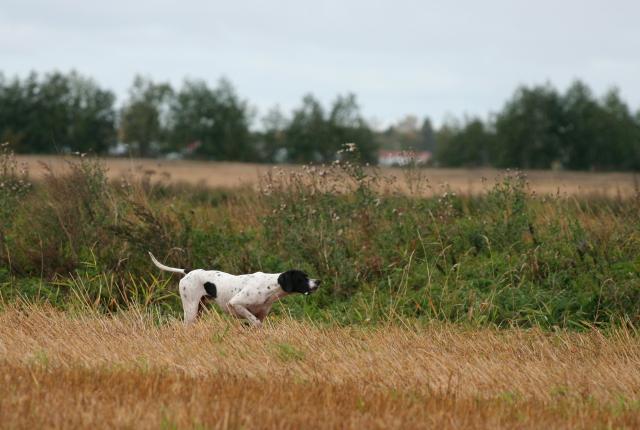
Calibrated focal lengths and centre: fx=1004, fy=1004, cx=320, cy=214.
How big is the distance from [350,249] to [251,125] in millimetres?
74521

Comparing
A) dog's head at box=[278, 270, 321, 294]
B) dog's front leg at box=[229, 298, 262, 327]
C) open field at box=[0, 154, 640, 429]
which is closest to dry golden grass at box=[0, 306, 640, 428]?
open field at box=[0, 154, 640, 429]

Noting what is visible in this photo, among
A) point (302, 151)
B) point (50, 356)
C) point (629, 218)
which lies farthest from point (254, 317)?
point (302, 151)

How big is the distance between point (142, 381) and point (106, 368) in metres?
0.62

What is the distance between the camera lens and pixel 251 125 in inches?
3410

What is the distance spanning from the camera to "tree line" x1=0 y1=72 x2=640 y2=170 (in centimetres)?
7644

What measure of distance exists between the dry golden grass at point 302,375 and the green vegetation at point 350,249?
1.01 meters

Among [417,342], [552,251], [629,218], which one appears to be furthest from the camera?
[629,218]

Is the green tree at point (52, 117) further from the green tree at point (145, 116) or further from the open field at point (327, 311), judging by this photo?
the open field at point (327, 311)

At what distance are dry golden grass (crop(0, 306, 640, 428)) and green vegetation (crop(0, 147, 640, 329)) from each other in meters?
1.01

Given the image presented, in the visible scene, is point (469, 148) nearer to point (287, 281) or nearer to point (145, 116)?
point (145, 116)

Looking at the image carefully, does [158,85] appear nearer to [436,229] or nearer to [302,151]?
[302,151]

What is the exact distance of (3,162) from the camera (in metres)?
14.1

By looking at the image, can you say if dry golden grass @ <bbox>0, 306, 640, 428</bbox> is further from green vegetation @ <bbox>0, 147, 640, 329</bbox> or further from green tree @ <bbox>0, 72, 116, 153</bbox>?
green tree @ <bbox>0, 72, 116, 153</bbox>

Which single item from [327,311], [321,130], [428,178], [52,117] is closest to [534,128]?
[321,130]
